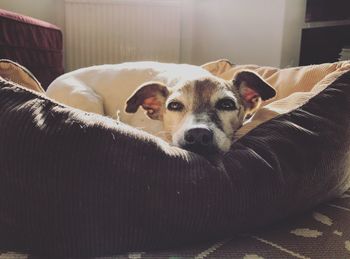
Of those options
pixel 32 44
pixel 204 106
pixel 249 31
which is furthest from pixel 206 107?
pixel 249 31

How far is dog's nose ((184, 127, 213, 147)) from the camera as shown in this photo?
1394mm

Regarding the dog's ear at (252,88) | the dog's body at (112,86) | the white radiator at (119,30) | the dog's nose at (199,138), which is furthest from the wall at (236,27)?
the dog's nose at (199,138)

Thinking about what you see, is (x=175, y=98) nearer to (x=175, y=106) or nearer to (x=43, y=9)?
(x=175, y=106)

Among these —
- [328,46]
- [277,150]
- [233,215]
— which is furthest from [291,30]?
[233,215]

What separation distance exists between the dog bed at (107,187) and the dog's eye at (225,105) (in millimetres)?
533

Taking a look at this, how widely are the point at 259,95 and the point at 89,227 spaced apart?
114cm

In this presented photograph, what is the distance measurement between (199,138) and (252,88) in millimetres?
602

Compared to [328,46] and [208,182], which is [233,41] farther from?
[208,182]

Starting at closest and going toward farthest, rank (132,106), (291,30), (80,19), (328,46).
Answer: (132,106), (328,46), (291,30), (80,19)

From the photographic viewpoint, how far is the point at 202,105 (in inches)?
67.5

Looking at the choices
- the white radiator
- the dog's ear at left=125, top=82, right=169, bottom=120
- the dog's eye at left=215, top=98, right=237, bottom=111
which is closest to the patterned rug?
the dog's eye at left=215, top=98, right=237, bottom=111

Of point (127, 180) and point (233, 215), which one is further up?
point (127, 180)

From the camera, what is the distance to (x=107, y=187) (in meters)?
1.02

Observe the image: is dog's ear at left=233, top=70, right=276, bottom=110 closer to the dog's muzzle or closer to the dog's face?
the dog's face
